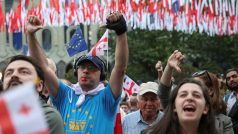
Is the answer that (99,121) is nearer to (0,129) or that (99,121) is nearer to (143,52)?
(0,129)

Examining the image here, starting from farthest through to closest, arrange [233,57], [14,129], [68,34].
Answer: [68,34] → [233,57] → [14,129]

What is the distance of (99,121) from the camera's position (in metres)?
5.28

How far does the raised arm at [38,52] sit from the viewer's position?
523cm

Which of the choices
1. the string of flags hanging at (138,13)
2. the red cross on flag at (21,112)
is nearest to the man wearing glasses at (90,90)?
the red cross on flag at (21,112)

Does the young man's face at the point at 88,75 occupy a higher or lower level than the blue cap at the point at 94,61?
lower

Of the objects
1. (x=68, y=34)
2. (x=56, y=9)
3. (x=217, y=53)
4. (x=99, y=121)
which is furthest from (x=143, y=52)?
(x=99, y=121)

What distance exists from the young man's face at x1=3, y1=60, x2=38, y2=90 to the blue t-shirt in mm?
1167

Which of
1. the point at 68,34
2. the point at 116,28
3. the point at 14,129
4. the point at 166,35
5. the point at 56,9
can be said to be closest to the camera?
the point at 14,129

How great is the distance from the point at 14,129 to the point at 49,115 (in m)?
1.50

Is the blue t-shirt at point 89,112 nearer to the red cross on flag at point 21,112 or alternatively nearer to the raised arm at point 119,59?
the raised arm at point 119,59

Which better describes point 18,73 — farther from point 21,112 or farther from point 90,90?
point 21,112

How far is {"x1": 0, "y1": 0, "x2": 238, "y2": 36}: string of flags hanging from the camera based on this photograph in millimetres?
15820

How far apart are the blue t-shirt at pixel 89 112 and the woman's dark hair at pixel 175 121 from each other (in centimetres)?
47

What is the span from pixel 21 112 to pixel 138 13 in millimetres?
14379
